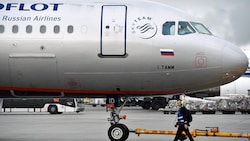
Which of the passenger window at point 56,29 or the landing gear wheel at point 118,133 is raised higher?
the passenger window at point 56,29

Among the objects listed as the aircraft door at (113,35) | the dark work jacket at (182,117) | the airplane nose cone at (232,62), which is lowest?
the dark work jacket at (182,117)

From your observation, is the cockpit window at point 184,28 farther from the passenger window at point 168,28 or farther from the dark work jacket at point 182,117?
the dark work jacket at point 182,117

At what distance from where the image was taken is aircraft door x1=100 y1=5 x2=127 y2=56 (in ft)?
54.6

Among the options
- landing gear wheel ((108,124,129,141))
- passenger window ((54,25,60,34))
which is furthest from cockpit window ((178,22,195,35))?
passenger window ((54,25,60,34))

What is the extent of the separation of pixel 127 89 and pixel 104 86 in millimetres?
805

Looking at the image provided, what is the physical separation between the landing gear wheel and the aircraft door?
2648mm

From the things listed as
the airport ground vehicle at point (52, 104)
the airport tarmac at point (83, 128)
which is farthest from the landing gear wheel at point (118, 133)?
the airport ground vehicle at point (52, 104)

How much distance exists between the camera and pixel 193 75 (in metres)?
16.8

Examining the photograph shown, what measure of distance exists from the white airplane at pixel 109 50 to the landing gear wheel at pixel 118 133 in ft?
4.91

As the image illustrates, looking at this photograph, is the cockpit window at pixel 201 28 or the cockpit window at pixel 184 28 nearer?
the cockpit window at pixel 184 28

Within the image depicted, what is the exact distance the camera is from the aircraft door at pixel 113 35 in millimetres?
16656

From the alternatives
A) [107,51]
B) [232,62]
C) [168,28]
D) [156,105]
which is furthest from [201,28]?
[156,105]

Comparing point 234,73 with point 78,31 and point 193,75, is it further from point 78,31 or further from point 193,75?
point 78,31

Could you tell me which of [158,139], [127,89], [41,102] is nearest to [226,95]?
[41,102]
